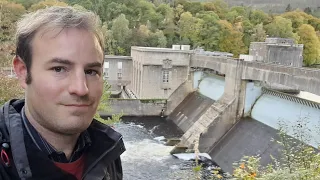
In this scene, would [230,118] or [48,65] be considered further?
[230,118]

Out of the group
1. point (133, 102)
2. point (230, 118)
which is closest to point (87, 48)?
point (230, 118)

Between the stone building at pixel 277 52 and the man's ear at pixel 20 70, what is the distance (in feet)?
101

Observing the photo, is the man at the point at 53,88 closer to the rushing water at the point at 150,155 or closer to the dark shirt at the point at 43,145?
the dark shirt at the point at 43,145

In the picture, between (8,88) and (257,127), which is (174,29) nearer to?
(257,127)

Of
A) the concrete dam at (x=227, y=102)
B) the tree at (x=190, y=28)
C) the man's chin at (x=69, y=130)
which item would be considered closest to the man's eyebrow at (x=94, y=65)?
the man's chin at (x=69, y=130)

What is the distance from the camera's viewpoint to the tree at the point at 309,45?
178ft

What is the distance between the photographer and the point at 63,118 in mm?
1542

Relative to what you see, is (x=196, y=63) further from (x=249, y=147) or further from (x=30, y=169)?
(x=30, y=169)

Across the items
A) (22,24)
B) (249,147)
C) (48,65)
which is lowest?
(249,147)

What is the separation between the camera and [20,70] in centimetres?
160

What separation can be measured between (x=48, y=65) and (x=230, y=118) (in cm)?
1946

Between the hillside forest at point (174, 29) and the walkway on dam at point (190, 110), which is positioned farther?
the hillside forest at point (174, 29)

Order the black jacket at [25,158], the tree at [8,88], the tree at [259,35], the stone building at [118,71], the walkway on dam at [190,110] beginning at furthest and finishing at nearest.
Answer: the tree at [259,35] → the stone building at [118,71] → the walkway on dam at [190,110] → the tree at [8,88] → the black jacket at [25,158]

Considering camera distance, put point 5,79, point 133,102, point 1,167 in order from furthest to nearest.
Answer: point 133,102 → point 5,79 → point 1,167
